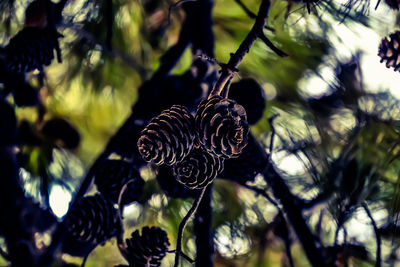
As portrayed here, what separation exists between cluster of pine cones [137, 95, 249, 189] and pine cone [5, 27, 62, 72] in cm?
17

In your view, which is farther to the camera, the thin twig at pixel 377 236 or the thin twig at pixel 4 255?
the thin twig at pixel 4 255

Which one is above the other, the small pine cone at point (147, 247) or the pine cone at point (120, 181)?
the pine cone at point (120, 181)

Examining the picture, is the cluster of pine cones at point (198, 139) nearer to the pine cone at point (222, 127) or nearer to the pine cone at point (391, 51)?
the pine cone at point (222, 127)

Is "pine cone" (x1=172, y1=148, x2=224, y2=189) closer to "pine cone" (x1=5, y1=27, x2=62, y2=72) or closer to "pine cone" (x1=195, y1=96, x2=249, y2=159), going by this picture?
"pine cone" (x1=195, y1=96, x2=249, y2=159)

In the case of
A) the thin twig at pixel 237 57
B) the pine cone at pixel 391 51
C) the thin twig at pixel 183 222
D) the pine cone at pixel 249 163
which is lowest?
the thin twig at pixel 183 222

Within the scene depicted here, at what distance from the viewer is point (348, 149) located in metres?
0.34

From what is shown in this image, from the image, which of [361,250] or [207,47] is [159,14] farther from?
[361,250]

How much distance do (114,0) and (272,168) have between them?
0.86 feet

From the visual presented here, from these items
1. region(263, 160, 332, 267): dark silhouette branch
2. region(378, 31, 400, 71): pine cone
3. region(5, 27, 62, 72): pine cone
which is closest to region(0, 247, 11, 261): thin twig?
region(5, 27, 62, 72): pine cone

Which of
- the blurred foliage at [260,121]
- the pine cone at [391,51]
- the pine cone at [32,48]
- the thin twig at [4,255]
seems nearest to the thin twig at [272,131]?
the blurred foliage at [260,121]

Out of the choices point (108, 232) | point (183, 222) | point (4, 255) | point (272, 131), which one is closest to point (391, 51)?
point (272, 131)

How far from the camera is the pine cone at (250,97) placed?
34cm

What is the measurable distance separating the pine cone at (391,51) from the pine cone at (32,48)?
0.32 m

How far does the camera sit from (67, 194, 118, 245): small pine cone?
0.39 meters
